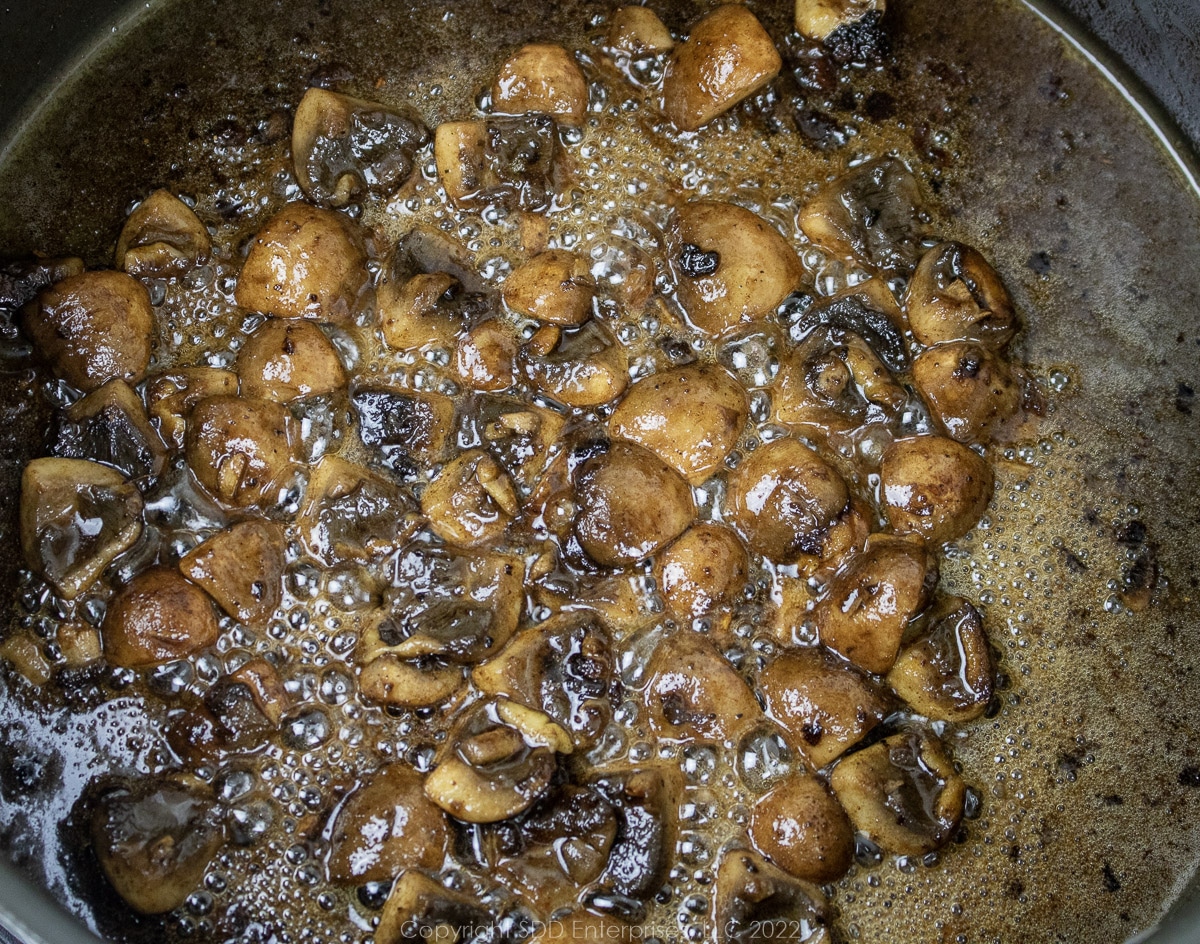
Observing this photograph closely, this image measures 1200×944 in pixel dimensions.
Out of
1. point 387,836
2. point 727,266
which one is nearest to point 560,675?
point 387,836

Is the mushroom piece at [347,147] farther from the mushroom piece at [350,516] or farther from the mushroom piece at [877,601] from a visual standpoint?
the mushroom piece at [877,601]

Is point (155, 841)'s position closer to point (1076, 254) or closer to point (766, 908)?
point (766, 908)

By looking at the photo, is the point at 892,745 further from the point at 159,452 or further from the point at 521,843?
the point at 159,452

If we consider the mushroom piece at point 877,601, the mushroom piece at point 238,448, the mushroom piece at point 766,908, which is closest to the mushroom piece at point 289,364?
the mushroom piece at point 238,448

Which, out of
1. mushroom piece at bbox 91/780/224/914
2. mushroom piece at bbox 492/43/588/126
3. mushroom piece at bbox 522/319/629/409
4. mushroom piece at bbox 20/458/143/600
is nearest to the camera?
mushroom piece at bbox 91/780/224/914

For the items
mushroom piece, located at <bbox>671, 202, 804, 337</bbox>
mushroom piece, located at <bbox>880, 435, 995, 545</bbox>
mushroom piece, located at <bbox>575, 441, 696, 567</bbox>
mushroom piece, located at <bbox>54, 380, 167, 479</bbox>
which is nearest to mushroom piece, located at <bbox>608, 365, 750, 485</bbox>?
mushroom piece, located at <bbox>575, 441, 696, 567</bbox>

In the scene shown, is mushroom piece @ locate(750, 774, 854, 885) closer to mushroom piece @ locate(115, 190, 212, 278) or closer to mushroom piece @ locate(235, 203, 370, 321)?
mushroom piece @ locate(235, 203, 370, 321)
